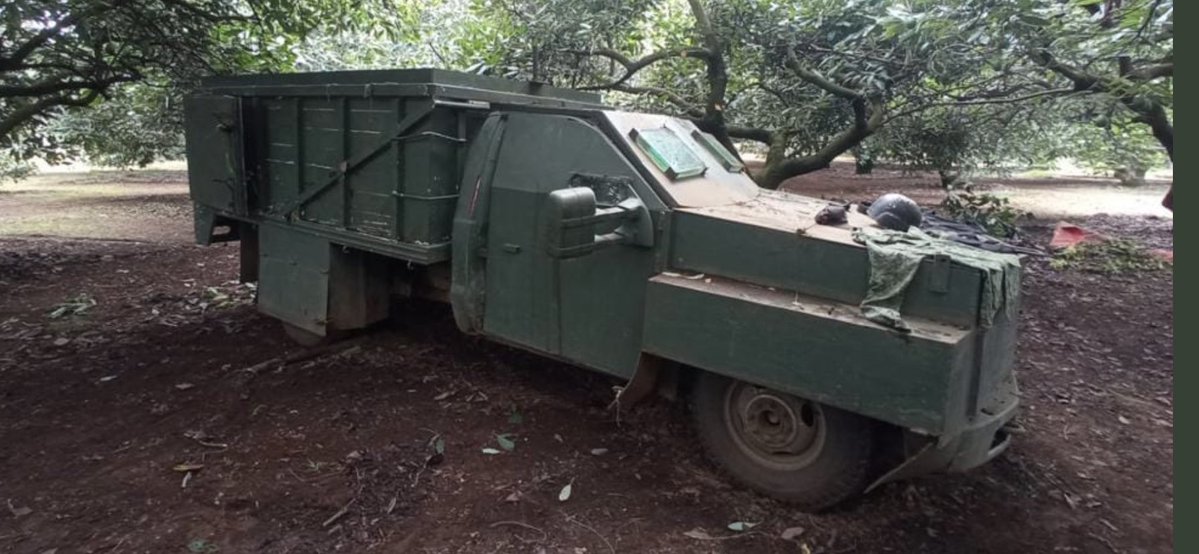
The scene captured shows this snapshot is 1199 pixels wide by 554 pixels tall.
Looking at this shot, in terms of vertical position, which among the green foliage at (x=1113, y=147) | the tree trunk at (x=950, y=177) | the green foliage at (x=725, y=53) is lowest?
the tree trunk at (x=950, y=177)

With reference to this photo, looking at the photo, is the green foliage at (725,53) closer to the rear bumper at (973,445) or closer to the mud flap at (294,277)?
the mud flap at (294,277)

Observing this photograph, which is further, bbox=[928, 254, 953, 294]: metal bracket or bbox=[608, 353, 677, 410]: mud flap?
bbox=[608, 353, 677, 410]: mud flap

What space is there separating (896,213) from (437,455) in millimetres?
2755

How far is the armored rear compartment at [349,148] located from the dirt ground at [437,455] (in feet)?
3.37

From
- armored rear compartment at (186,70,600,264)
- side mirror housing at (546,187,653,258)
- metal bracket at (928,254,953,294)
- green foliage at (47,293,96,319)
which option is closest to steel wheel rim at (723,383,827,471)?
metal bracket at (928,254,953,294)

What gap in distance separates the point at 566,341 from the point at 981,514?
2.26m

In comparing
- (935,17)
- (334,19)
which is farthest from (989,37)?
(334,19)

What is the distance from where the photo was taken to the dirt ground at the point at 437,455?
3.38 m

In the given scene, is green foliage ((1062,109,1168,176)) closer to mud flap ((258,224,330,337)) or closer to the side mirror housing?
the side mirror housing

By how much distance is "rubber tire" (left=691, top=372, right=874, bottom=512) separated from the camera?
3393 mm

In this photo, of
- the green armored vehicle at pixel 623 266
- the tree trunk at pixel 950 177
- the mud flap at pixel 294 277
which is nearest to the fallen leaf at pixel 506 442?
the green armored vehicle at pixel 623 266

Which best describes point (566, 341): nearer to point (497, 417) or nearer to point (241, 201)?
point (497, 417)

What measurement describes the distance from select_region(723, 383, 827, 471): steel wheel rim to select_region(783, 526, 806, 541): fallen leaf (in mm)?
286

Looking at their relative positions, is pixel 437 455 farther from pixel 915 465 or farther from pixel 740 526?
pixel 915 465
